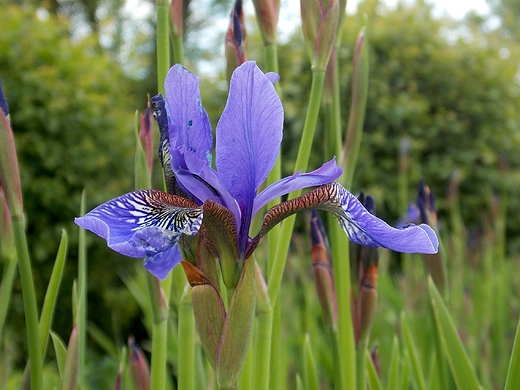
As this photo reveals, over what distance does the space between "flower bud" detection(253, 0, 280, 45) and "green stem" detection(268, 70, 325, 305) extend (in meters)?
0.09

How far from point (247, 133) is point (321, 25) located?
0.23 meters

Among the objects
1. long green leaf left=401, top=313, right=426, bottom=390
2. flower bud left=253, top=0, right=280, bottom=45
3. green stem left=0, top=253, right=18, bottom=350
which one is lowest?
long green leaf left=401, top=313, right=426, bottom=390

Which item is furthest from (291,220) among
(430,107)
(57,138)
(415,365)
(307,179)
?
(430,107)

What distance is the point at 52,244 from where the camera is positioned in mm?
2639

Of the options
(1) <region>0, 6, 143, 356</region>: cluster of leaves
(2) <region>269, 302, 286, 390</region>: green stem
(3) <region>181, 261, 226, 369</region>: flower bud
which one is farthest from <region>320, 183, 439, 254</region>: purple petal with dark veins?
(1) <region>0, 6, 143, 356</region>: cluster of leaves

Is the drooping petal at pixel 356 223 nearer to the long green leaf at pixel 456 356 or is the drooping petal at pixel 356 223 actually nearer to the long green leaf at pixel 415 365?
the long green leaf at pixel 456 356

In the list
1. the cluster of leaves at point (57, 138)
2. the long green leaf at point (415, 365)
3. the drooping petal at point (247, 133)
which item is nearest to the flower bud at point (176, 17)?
the drooping petal at point (247, 133)

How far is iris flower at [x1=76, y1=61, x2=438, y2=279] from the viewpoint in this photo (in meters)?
0.40

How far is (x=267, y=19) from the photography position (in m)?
0.62

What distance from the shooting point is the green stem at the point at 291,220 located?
1.72ft

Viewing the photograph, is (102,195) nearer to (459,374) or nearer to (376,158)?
(376,158)

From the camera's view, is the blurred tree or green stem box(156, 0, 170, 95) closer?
green stem box(156, 0, 170, 95)

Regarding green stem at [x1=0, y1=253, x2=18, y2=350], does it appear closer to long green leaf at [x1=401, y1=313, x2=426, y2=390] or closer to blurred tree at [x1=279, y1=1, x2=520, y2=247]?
long green leaf at [x1=401, y1=313, x2=426, y2=390]

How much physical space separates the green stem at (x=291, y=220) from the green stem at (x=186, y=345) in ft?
0.27
